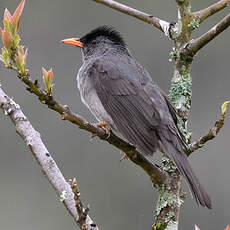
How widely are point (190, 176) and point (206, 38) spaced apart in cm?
102

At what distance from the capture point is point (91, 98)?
16.6 feet

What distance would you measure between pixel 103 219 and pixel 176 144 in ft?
15.1

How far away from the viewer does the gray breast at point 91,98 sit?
4909 mm

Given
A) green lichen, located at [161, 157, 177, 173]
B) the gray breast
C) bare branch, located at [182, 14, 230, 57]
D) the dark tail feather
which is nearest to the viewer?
bare branch, located at [182, 14, 230, 57]

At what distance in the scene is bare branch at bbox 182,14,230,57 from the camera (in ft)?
12.4

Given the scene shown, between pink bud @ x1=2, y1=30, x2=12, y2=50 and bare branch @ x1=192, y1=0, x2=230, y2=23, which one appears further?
bare branch @ x1=192, y1=0, x2=230, y2=23

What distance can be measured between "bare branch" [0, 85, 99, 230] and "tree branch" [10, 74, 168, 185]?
0.62 ft

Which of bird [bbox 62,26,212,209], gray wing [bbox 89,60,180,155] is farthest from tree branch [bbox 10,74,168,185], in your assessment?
gray wing [bbox 89,60,180,155]

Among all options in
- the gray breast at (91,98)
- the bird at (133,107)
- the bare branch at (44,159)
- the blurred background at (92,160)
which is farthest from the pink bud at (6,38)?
the blurred background at (92,160)

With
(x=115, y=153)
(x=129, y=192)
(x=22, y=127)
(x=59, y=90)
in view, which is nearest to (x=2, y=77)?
(x=59, y=90)

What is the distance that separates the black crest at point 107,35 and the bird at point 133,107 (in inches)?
8.8

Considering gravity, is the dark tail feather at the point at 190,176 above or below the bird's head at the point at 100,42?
below

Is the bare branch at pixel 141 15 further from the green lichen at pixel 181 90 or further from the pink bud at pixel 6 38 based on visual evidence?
the pink bud at pixel 6 38

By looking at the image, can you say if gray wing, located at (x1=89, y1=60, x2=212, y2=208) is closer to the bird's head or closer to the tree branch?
the tree branch
